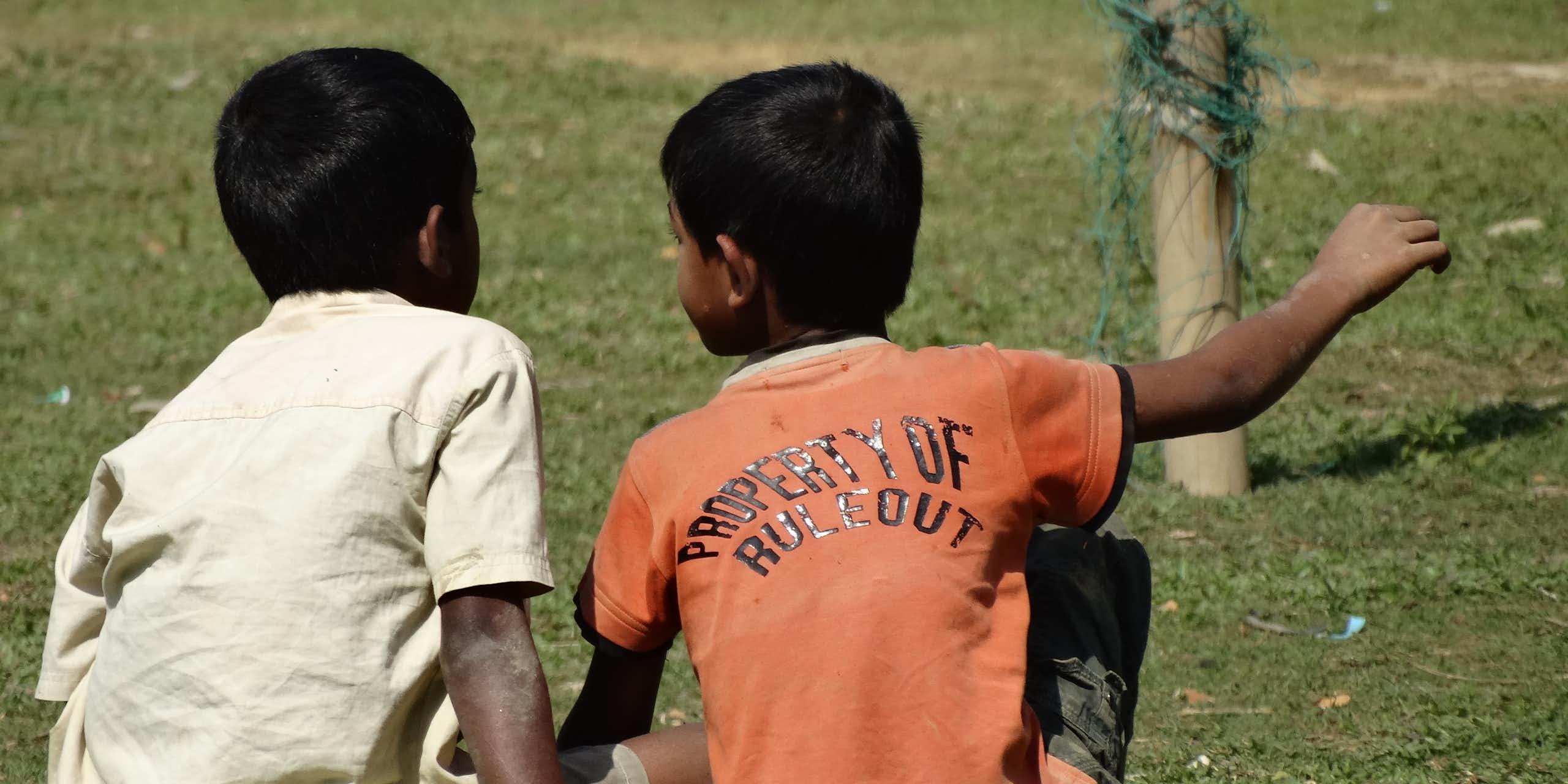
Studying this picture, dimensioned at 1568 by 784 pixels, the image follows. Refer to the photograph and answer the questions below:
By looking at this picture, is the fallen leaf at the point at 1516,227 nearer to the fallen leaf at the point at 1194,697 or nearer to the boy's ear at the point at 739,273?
the fallen leaf at the point at 1194,697

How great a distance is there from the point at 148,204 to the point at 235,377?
7.60 m

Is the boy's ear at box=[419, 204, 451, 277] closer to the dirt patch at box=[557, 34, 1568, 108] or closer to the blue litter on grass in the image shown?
the blue litter on grass

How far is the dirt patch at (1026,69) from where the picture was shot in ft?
33.3

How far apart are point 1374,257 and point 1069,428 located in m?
0.54

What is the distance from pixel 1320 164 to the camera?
8.59 metres

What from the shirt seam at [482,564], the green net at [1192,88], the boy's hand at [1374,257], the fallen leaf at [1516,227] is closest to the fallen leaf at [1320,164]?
the fallen leaf at [1516,227]

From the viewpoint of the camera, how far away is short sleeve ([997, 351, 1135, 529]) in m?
2.08

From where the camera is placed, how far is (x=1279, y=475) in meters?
5.13

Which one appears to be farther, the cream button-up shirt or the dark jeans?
the dark jeans

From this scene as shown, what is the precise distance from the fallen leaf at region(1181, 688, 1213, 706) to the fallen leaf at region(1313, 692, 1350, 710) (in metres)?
0.23

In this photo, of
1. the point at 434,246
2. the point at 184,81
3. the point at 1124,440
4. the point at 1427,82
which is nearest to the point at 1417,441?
the point at 1124,440

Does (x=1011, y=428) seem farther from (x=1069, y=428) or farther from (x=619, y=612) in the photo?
(x=619, y=612)

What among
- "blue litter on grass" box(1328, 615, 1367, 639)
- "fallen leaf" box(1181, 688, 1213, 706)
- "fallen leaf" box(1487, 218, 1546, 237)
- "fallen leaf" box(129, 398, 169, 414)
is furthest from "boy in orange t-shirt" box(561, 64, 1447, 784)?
"fallen leaf" box(1487, 218, 1546, 237)

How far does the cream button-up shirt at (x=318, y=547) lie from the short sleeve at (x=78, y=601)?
10 cm
